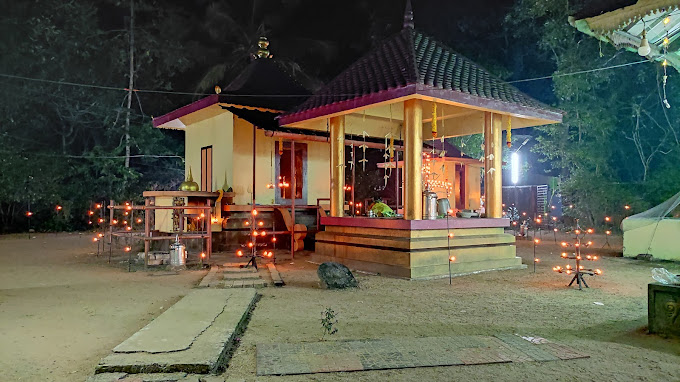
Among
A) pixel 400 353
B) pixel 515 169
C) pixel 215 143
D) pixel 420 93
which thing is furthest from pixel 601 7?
pixel 515 169

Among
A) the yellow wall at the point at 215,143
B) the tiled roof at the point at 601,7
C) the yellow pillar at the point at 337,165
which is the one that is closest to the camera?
the tiled roof at the point at 601,7

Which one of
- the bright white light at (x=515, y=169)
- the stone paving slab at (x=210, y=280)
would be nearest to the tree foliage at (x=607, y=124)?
the bright white light at (x=515, y=169)

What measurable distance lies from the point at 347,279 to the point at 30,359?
5.04 m

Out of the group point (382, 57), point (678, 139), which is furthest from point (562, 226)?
point (382, 57)

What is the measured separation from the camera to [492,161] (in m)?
11.8

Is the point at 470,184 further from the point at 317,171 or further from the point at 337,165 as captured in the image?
the point at 337,165

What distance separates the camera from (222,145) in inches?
617

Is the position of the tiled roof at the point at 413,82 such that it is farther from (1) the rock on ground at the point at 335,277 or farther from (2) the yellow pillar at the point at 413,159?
(1) the rock on ground at the point at 335,277

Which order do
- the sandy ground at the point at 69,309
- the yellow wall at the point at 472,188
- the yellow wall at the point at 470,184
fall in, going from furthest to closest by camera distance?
the yellow wall at the point at 472,188 < the yellow wall at the point at 470,184 < the sandy ground at the point at 69,309

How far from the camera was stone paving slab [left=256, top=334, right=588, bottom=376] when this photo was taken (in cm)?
455

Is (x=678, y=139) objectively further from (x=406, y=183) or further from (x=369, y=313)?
(x=369, y=313)

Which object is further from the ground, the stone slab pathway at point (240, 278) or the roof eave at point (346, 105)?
the roof eave at point (346, 105)

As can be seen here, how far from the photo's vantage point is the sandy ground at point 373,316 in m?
4.50

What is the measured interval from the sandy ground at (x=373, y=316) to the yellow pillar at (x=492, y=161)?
172 centimetres
